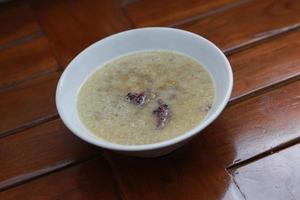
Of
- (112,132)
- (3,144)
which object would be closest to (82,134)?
(112,132)

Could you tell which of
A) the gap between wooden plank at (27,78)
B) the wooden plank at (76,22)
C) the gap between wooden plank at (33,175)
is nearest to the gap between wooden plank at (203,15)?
the wooden plank at (76,22)

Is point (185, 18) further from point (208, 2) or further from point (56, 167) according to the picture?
point (56, 167)

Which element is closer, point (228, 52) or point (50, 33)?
point (228, 52)

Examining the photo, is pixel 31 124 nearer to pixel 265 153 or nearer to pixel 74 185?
pixel 74 185

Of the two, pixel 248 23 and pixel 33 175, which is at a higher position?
pixel 248 23

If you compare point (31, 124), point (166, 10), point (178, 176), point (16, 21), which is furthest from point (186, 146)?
point (16, 21)

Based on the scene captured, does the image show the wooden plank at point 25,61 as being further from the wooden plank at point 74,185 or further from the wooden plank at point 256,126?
the wooden plank at point 256,126
